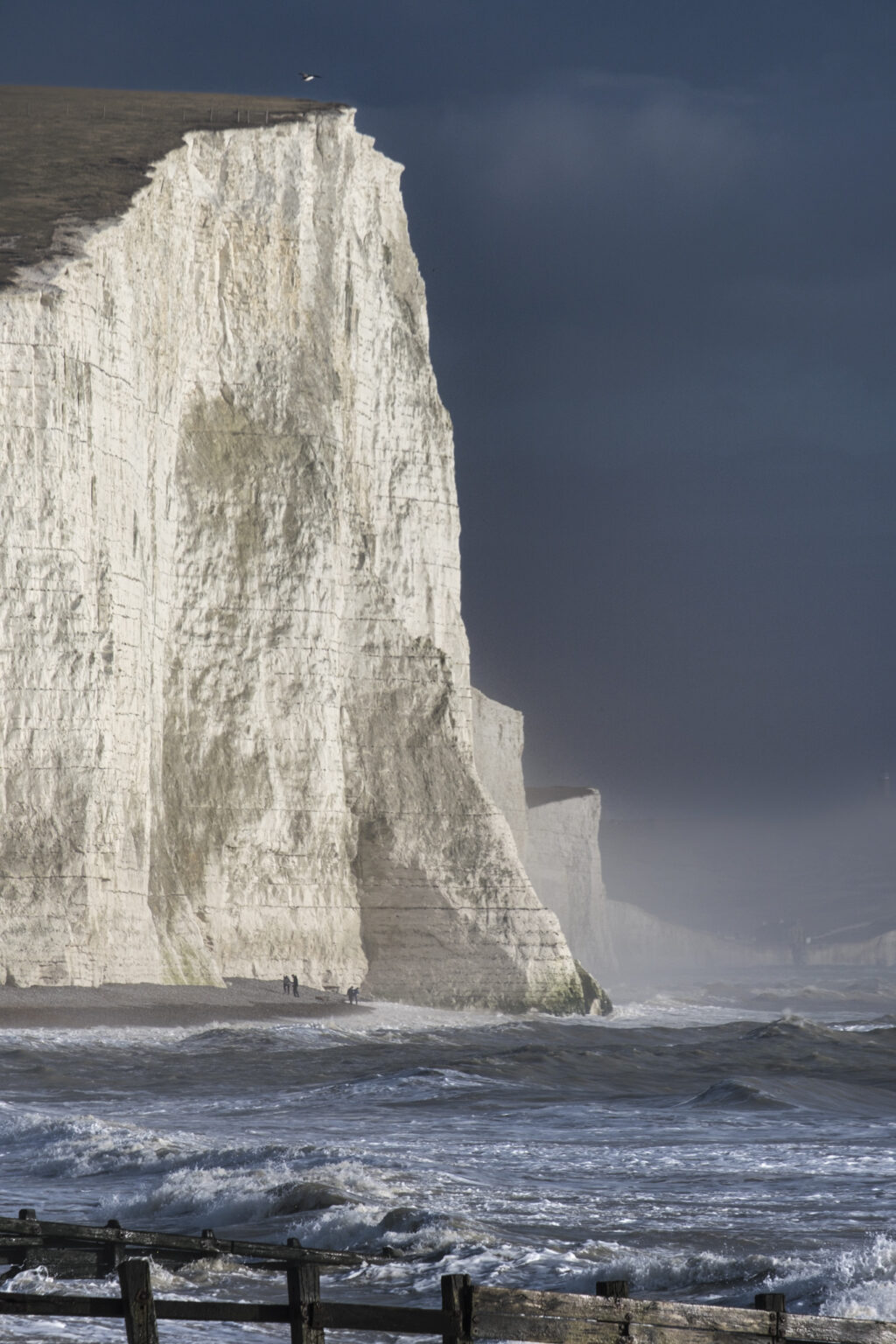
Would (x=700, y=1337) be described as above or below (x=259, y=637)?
below

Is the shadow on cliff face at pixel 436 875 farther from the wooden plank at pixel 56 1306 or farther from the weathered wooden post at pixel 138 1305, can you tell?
the weathered wooden post at pixel 138 1305

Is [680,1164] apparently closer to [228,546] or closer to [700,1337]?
[700,1337]

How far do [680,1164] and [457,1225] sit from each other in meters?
4.25

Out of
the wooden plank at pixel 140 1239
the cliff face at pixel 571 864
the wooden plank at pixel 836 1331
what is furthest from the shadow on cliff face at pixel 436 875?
the wooden plank at pixel 836 1331

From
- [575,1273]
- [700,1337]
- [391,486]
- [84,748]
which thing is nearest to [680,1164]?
[575,1273]

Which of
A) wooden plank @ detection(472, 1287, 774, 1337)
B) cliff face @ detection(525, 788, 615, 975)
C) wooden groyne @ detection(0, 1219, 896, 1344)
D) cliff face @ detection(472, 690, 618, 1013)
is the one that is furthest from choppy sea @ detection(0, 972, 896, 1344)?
cliff face @ detection(525, 788, 615, 975)

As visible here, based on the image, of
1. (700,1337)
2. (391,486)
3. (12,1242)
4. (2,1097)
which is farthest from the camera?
(391,486)

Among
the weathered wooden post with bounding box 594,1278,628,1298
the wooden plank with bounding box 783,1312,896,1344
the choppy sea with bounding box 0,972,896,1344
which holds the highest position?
the weathered wooden post with bounding box 594,1278,628,1298

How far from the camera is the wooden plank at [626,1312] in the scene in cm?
606

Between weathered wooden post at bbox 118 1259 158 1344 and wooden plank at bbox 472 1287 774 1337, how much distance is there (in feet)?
4.09

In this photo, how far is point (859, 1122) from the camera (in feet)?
60.0

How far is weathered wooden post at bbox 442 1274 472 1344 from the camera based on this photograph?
589 cm

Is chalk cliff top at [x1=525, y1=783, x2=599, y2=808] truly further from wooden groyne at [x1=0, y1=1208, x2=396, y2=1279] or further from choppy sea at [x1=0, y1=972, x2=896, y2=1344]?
wooden groyne at [x1=0, y1=1208, x2=396, y2=1279]

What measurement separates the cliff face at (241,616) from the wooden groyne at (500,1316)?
2585 cm
